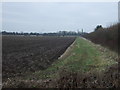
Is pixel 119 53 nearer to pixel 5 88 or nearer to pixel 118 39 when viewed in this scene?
pixel 118 39

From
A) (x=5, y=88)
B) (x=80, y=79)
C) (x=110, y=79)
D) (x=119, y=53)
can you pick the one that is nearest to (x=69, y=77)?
(x=80, y=79)

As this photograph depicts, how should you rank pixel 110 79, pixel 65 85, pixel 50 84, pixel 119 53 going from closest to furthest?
1. pixel 65 85
2. pixel 50 84
3. pixel 110 79
4. pixel 119 53

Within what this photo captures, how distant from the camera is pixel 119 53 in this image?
77.9 feet

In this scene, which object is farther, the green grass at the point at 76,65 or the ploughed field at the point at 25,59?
the ploughed field at the point at 25,59

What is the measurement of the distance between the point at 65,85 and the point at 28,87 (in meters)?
1.42

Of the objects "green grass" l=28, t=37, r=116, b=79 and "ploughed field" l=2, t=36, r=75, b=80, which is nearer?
"green grass" l=28, t=37, r=116, b=79

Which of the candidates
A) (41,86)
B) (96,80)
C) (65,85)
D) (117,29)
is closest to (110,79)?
(96,80)

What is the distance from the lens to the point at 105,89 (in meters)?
8.98

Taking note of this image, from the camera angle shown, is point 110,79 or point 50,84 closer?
point 50,84

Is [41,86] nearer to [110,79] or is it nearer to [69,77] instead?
[69,77]

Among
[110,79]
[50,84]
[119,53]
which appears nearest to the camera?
[50,84]

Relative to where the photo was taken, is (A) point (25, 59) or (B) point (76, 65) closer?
(B) point (76, 65)

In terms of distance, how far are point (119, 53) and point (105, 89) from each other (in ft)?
50.5

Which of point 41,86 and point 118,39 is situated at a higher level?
point 118,39
